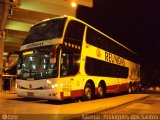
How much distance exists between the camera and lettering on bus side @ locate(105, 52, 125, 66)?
1957 centimetres

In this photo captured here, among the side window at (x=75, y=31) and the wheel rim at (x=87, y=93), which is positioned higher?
the side window at (x=75, y=31)

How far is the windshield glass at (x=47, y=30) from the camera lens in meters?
14.5

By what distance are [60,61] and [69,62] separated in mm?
816

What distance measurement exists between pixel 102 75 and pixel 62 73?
5088mm

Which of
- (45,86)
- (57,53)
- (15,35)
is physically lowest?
(45,86)

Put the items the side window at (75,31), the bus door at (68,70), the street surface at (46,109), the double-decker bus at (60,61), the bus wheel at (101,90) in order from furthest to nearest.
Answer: the bus wheel at (101,90) < the side window at (75,31) < the bus door at (68,70) < the double-decker bus at (60,61) < the street surface at (46,109)

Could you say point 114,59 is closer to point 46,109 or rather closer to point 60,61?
point 60,61

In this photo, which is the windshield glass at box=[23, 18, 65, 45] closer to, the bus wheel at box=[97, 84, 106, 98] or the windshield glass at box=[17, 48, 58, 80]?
the windshield glass at box=[17, 48, 58, 80]

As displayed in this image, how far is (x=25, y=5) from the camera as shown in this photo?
22.9 metres

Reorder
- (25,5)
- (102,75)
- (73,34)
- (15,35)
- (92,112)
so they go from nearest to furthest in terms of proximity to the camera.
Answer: (92,112)
(73,34)
(102,75)
(25,5)
(15,35)

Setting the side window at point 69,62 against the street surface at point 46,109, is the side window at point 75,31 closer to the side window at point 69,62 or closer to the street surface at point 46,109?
the side window at point 69,62

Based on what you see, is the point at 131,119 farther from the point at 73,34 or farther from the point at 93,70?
the point at 93,70

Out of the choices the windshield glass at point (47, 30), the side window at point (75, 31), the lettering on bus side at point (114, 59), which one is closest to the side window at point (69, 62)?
the side window at point (75, 31)

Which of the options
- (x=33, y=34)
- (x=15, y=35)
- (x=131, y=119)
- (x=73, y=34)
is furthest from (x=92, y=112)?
(x=15, y=35)
